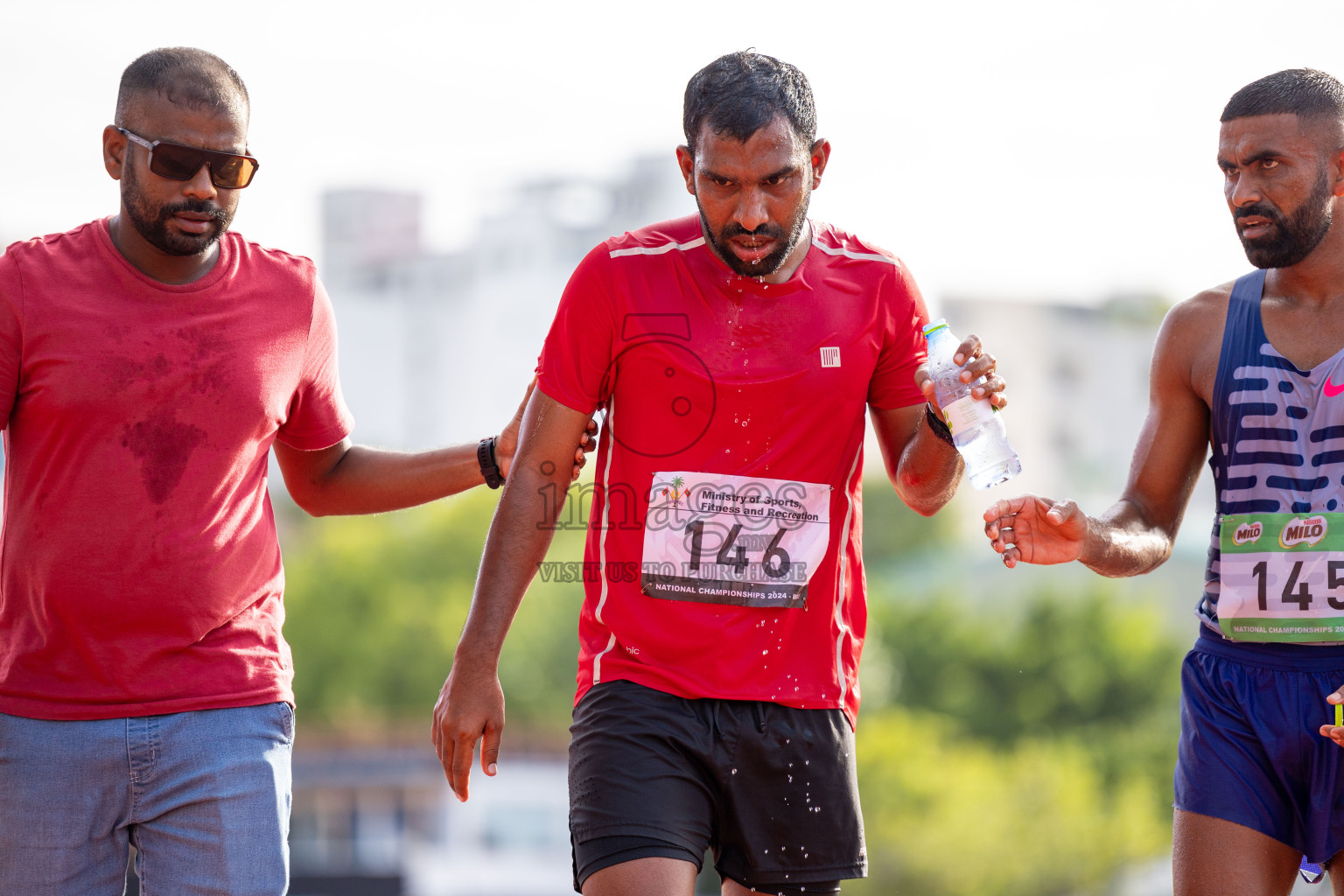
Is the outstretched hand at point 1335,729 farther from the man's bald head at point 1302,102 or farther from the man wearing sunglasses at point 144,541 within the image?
the man wearing sunglasses at point 144,541

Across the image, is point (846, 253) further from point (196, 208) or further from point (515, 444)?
point (196, 208)

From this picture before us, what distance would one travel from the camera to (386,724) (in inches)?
2685

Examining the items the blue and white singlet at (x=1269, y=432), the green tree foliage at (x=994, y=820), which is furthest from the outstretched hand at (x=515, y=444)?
the green tree foliage at (x=994, y=820)

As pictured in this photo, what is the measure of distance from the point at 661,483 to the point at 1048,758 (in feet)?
204

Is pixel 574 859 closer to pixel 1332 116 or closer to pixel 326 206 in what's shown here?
pixel 1332 116

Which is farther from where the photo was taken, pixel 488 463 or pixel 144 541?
pixel 488 463

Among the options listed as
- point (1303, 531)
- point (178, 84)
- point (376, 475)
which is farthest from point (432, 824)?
point (1303, 531)

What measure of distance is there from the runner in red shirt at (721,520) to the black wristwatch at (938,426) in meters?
0.01

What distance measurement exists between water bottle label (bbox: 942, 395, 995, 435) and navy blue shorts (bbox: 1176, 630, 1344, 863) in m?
1.04

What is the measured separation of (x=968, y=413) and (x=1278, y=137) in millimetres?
1243

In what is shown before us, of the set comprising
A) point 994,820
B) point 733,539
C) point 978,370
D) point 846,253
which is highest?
point 846,253

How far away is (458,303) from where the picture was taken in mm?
91125

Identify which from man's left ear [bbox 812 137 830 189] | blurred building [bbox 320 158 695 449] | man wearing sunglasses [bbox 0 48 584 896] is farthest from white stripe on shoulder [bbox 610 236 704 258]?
blurred building [bbox 320 158 695 449]

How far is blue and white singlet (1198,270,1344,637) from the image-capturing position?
4062 millimetres
